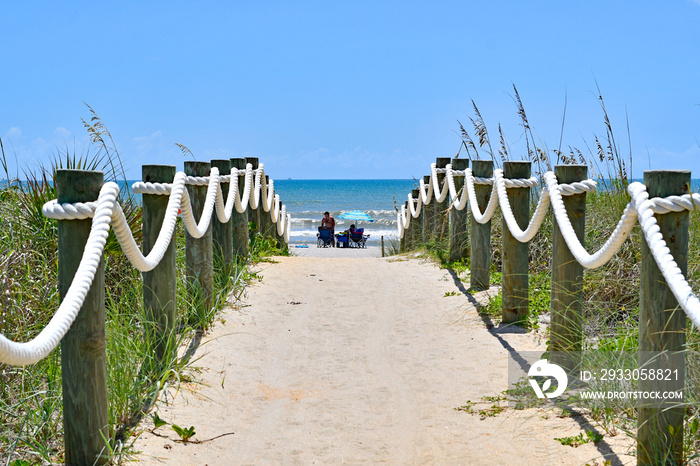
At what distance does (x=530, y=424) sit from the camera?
3996 millimetres

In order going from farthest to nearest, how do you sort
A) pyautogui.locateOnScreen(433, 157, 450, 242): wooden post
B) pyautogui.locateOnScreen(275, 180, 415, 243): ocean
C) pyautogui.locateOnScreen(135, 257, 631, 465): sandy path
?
pyautogui.locateOnScreen(275, 180, 415, 243): ocean → pyautogui.locateOnScreen(433, 157, 450, 242): wooden post → pyautogui.locateOnScreen(135, 257, 631, 465): sandy path

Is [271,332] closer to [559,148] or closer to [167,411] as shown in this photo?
[167,411]

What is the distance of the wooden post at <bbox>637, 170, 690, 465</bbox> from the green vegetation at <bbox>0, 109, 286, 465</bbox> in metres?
2.49

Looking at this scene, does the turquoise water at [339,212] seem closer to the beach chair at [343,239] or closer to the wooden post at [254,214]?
the beach chair at [343,239]

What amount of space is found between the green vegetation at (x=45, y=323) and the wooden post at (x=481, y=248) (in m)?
2.65

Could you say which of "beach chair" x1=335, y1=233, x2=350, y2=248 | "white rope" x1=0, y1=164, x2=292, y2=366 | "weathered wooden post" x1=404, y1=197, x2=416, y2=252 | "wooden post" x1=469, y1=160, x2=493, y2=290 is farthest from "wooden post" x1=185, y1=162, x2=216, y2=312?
"beach chair" x1=335, y1=233, x2=350, y2=248

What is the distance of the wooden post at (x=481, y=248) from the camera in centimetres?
750

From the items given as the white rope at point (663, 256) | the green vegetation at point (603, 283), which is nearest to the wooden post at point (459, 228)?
the green vegetation at point (603, 283)

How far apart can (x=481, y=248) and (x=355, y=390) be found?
10.4 ft

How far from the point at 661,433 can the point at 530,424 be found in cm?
98

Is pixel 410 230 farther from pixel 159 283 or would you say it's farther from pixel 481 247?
pixel 159 283

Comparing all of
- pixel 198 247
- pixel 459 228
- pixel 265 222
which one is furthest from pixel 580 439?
pixel 265 222

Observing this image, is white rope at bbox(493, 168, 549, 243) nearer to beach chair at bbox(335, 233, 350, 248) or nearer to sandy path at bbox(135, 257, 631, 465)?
sandy path at bbox(135, 257, 631, 465)

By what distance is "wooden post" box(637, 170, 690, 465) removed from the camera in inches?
122
